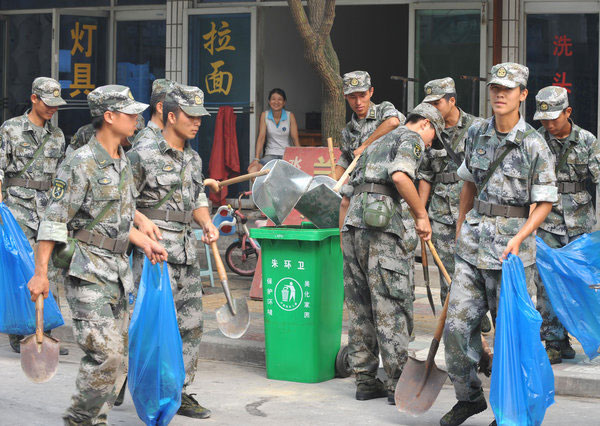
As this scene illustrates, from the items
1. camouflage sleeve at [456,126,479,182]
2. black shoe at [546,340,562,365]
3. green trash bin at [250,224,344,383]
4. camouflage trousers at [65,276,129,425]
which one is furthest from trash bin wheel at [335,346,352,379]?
camouflage trousers at [65,276,129,425]

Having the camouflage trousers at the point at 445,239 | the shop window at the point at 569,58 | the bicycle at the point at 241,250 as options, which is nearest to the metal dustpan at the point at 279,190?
the camouflage trousers at the point at 445,239

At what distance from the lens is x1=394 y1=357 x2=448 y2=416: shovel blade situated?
6.38m

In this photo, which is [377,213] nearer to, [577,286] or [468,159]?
[468,159]

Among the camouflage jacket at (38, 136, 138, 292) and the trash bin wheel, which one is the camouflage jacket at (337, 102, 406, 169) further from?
the camouflage jacket at (38, 136, 138, 292)

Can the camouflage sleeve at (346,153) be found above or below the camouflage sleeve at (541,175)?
above

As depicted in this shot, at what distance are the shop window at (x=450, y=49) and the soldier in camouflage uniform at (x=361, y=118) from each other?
4.74m

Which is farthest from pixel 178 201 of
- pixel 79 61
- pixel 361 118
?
pixel 79 61

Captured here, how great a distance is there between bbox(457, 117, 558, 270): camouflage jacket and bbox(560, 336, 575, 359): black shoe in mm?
1914

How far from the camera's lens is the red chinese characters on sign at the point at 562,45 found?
12.5 meters

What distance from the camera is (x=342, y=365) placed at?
25.5ft

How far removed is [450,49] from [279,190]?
589 cm

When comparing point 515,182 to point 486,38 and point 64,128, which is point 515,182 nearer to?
point 486,38

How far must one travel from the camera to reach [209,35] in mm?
14211

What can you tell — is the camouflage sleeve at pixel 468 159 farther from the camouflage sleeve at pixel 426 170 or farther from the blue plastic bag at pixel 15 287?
the blue plastic bag at pixel 15 287
